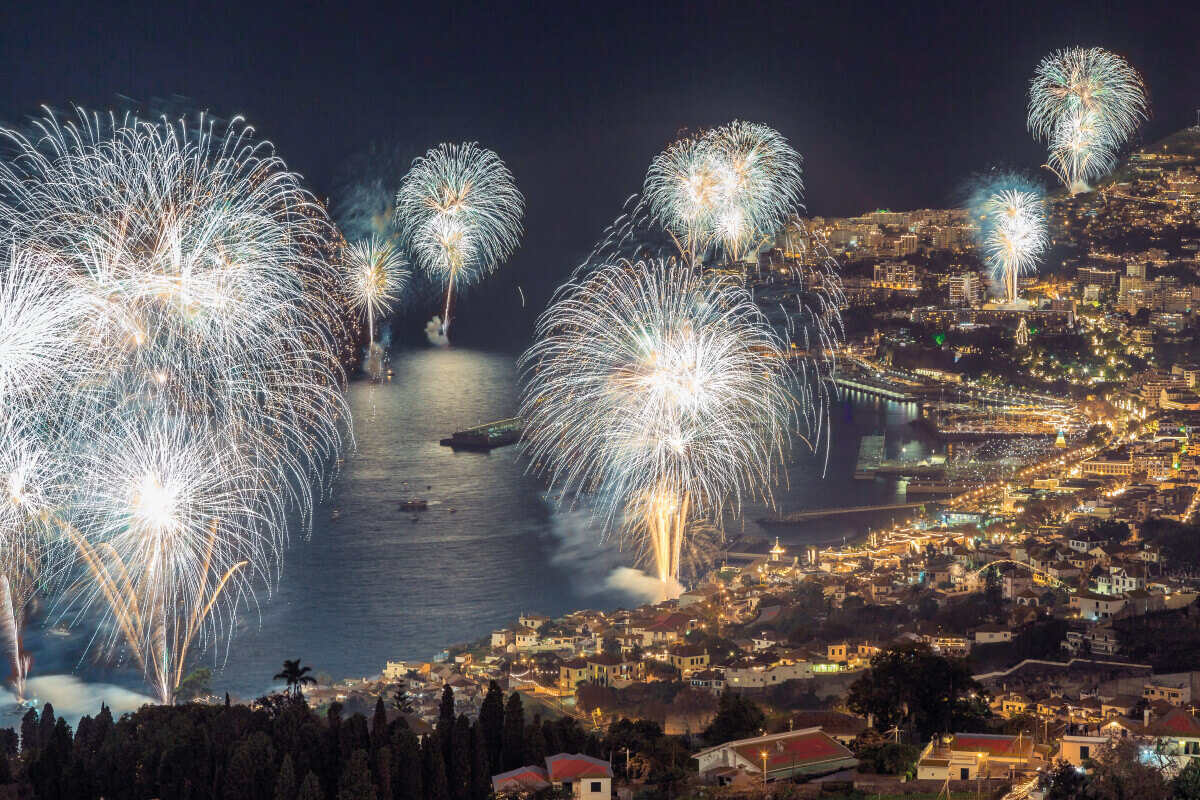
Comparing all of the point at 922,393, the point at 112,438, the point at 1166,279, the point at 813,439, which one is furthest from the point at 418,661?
the point at 1166,279

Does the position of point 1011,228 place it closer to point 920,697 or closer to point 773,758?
point 920,697

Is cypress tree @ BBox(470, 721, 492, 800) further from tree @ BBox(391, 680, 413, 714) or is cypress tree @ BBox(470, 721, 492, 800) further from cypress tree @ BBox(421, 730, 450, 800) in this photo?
tree @ BBox(391, 680, 413, 714)

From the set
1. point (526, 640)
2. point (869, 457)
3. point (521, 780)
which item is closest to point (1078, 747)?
point (521, 780)

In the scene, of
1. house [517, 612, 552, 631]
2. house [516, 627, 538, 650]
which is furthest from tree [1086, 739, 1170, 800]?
house [517, 612, 552, 631]

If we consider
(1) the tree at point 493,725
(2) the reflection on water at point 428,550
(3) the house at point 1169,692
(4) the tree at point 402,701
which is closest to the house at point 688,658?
(4) the tree at point 402,701

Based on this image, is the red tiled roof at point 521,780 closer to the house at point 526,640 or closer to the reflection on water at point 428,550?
the house at point 526,640

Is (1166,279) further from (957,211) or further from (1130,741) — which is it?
(1130,741)
